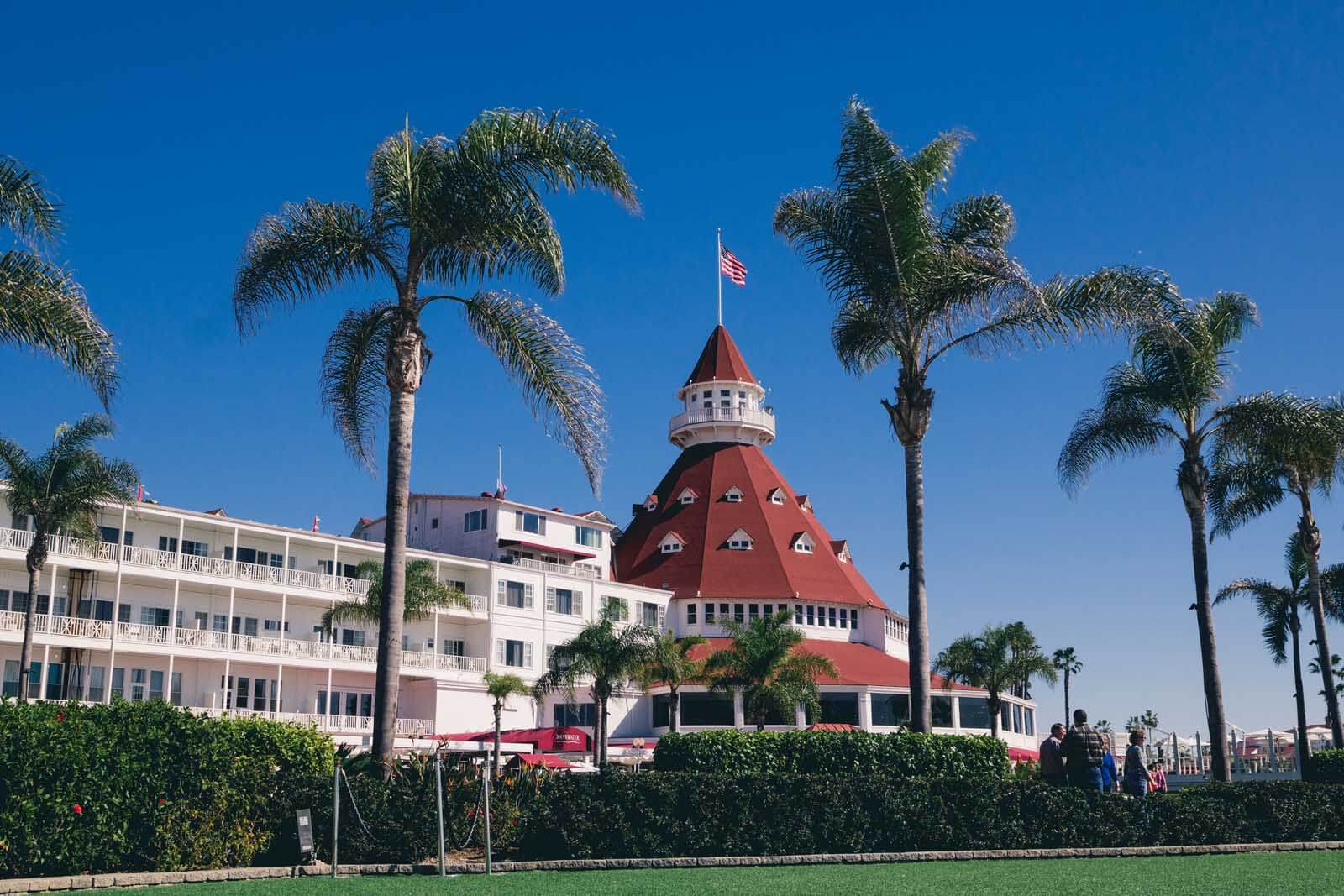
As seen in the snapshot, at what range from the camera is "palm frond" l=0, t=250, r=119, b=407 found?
18156 mm

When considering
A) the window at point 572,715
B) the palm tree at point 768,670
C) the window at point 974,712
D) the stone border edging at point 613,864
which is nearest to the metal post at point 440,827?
the stone border edging at point 613,864

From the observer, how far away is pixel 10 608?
4756 centimetres

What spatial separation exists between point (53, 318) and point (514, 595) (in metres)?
44.0

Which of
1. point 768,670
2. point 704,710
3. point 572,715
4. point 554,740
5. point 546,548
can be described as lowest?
point 554,740

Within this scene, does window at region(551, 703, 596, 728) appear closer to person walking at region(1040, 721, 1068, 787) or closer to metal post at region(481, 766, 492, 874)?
person walking at region(1040, 721, 1068, 787)

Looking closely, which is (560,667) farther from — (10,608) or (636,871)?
(636,871)

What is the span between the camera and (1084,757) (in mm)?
20328

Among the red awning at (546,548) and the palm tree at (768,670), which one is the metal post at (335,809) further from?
the red awning at (546,548)

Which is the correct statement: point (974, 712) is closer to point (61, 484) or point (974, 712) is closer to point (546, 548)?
point (546, 548)

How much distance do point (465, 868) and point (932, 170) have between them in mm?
15531

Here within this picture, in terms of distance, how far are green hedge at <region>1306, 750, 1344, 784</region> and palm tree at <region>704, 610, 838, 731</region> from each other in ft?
92.9

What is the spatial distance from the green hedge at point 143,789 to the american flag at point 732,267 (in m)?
56.7

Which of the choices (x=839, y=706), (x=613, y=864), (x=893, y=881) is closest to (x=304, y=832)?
(x=613, y=864)


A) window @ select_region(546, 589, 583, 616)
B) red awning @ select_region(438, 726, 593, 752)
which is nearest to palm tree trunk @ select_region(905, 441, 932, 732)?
red awning @ select_region(438, 726, 593, 752)
